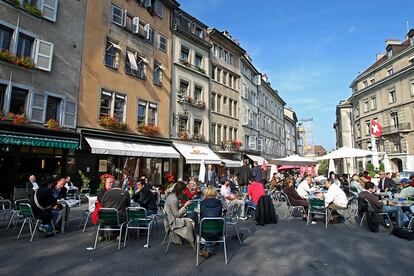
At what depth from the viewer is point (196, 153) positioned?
22219 mm

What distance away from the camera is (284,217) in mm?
10938

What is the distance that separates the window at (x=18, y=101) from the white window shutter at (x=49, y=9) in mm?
4225

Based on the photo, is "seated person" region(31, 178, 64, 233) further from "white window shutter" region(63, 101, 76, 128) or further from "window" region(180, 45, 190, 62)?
"window" region(180, 45, 190, 62)

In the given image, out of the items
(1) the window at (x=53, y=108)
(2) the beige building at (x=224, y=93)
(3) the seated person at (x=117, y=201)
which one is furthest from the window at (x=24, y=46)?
(2) the beige building at (x=224, y=93)

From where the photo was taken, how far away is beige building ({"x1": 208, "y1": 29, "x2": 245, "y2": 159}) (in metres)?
27.1

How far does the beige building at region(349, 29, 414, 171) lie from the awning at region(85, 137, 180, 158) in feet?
108

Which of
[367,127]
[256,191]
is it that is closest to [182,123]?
[256,191]

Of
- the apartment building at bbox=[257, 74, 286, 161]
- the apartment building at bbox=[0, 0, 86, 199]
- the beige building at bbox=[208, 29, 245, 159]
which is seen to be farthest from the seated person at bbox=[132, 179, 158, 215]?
the apartment building at bbox=[257, 74, 286, 161]

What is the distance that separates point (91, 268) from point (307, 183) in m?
8.80

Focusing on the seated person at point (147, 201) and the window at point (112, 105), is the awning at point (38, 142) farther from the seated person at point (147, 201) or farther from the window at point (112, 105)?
the seated person at point (147, 201)

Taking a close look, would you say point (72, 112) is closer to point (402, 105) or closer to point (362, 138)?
point (402, 105)

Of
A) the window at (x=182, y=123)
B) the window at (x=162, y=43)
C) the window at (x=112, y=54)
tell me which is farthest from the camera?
the window at (x=182, y=123)

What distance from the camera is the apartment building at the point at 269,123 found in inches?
1523

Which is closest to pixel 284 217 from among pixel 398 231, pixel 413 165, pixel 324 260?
pixel 398 231
